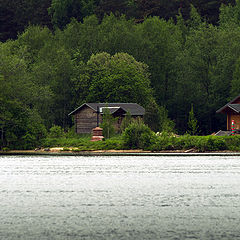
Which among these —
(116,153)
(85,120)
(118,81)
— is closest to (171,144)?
(116,153)

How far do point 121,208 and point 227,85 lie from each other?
7809 cm

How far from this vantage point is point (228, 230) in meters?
20.6

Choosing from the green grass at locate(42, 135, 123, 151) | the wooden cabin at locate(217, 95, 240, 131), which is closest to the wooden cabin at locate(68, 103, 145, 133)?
the wooden cabin at locate(217, 95, 240, 131)

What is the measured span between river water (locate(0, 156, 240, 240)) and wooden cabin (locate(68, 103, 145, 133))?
41.9 m

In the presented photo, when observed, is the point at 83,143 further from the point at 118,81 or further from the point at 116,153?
the point at 118,81

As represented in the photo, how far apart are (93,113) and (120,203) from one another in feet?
205

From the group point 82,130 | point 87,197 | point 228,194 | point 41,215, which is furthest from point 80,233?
point 82,130

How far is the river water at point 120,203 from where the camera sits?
67.4 ft

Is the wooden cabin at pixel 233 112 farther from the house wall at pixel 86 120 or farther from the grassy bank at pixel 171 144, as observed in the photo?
the grassy bank at pixel 171 144

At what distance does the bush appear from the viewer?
67750 mm

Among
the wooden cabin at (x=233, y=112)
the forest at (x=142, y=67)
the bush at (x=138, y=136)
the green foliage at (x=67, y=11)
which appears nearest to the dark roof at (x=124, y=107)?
the forest at (x=142, y=67)

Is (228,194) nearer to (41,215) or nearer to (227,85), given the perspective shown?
(41,215)

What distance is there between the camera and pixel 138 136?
6806 centimetres

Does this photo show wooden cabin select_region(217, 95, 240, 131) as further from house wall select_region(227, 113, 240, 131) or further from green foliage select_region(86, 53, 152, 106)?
green foliage select_region(86, 53, 152, 106)
